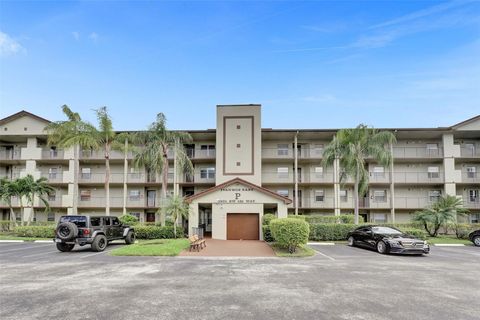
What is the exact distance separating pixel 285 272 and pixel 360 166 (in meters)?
15.7

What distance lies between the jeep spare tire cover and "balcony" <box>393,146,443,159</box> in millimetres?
29684

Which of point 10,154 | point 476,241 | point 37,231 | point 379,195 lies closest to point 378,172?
point 379,195

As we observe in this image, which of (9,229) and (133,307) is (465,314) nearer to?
(133,307)

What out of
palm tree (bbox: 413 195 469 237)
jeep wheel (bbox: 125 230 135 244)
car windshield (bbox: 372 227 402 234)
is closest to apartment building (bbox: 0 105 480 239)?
palm tree (bbox: 413 195 469 237)

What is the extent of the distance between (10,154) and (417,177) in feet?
147

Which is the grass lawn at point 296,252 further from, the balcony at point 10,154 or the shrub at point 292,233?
the balcony at point 10,154

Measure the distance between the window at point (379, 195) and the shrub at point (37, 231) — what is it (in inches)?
1203

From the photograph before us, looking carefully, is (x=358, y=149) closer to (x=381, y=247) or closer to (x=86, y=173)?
(x=381, y=247)

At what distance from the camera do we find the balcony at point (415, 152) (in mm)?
30453

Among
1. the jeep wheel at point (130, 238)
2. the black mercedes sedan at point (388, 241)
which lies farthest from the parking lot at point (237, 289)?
the jeep wheel at point (130, 238)

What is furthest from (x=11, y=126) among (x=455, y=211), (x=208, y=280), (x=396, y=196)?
(x=455, y=211)

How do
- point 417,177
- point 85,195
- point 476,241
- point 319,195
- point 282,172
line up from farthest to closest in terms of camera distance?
1. point 85,195
2. point 282,172
3. point 319,195
4. point 417,177
5. point 476,241

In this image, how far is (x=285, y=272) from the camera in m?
10.5

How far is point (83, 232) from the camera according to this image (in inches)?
617
